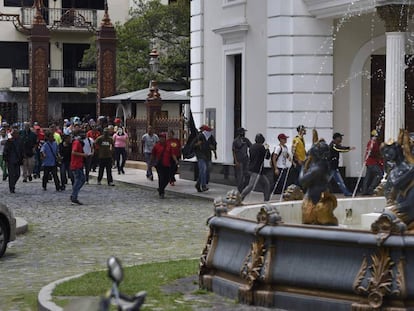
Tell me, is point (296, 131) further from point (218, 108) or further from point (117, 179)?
point (117, 179)

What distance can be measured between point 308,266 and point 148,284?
2305 millimetres

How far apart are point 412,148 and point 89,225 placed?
9.67 m

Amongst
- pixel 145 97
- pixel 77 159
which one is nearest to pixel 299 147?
pixel 77 159

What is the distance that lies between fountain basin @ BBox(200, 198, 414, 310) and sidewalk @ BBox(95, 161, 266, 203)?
13280mm

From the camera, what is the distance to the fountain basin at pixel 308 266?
905 centimetres

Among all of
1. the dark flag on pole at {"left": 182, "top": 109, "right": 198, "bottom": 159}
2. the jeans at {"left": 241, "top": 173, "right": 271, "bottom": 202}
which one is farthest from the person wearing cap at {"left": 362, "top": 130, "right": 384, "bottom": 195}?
the dark flag on pole at {"left": 182, "top": 109, "right": 198, "bottom": 159}

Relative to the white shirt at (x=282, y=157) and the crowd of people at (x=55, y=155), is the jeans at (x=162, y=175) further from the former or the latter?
the white shirt at (x=282, y=157)

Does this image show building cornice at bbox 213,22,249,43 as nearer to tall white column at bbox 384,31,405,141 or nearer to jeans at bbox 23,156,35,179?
tall white column at bbox 384,31,405,141

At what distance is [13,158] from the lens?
2712 centimetres

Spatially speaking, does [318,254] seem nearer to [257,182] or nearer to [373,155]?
[257,182]

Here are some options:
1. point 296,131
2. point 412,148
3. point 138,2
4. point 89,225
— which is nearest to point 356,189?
point 296,131

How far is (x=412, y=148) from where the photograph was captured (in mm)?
10539

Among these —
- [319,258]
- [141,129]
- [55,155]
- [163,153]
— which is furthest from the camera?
[141,129]

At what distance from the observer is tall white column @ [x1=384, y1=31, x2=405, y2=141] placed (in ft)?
73.9
